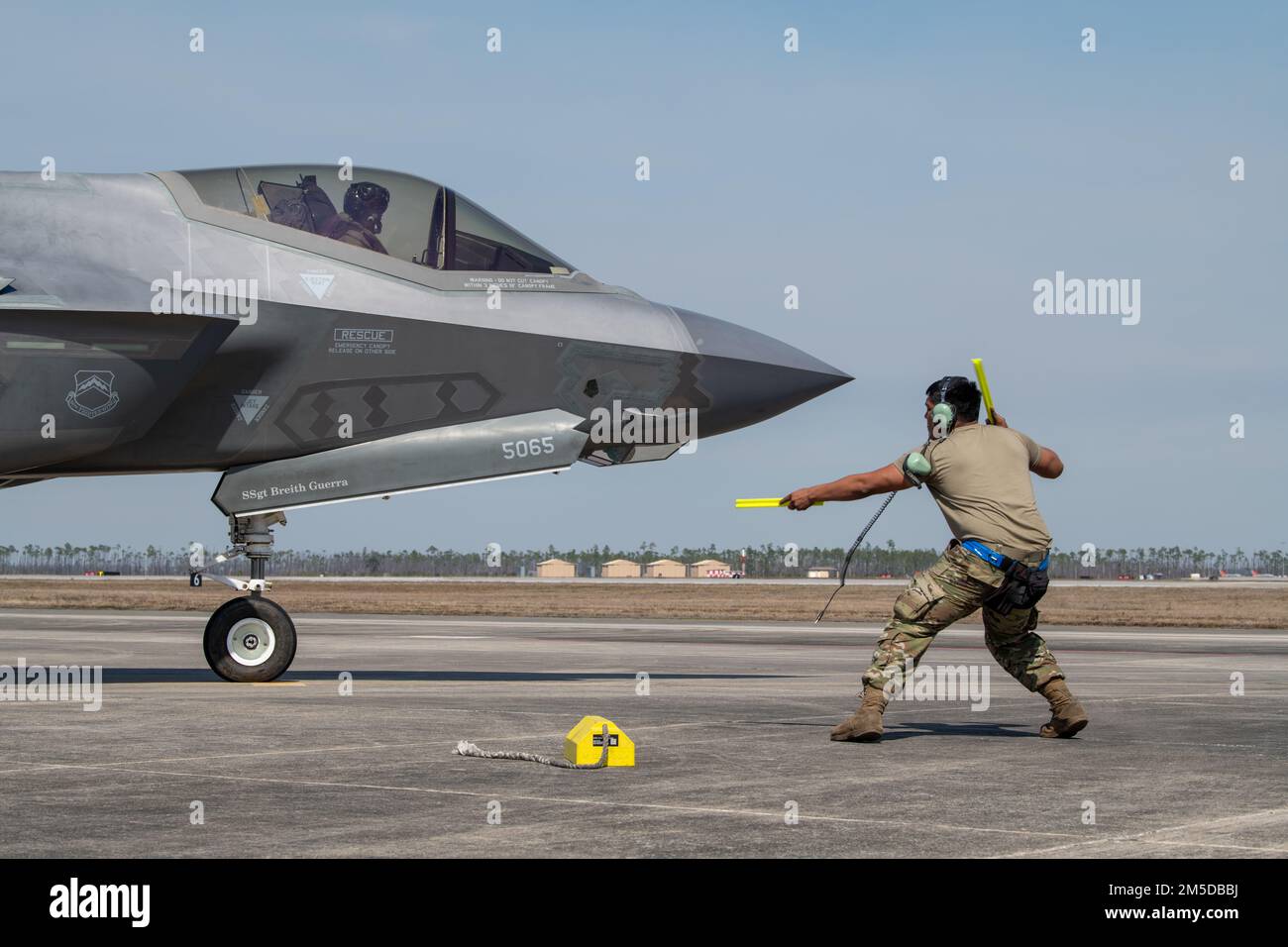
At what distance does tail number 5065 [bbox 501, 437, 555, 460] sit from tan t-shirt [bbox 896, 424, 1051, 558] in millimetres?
5065

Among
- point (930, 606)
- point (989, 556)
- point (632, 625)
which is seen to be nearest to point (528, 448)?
point (930, 606)

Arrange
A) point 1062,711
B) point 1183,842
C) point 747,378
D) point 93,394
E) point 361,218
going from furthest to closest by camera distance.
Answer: point 747,378 < point 361,218 < point 93,394 < point 1062,711 < point 1183,842

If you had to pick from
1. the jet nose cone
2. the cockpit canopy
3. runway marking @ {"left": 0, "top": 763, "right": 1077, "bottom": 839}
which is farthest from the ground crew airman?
the cockpit canopy

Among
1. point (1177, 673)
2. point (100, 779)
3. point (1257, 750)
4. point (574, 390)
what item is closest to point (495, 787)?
point (100, 779)

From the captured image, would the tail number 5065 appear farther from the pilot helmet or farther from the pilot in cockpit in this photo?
the pilot helmet

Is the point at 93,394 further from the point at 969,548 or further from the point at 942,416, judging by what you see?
the point at 969,548

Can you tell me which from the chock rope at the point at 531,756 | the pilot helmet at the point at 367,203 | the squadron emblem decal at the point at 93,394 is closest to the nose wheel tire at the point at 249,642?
the squadron emblem decal at the point at 93,394

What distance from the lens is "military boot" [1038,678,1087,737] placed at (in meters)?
11.1

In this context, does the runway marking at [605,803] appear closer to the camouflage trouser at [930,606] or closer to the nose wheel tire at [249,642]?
the camouflage trouser at [930,606]

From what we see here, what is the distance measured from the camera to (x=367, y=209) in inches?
614

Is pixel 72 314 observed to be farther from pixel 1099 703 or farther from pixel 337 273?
pixel 1099 703

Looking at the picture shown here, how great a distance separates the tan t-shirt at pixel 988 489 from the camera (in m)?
10.8

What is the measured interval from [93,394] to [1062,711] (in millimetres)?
9246

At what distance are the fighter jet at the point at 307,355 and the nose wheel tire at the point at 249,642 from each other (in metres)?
0.02
